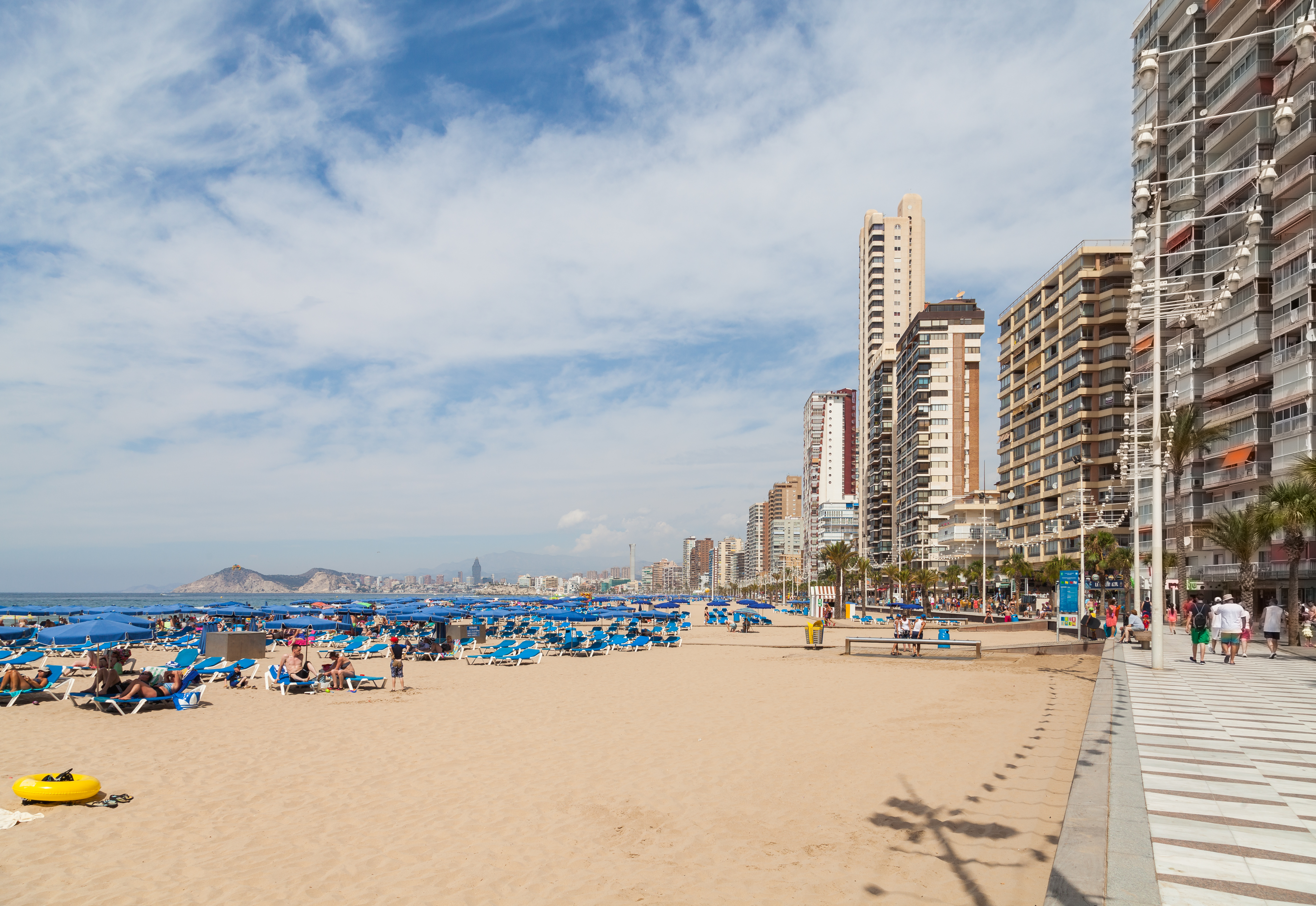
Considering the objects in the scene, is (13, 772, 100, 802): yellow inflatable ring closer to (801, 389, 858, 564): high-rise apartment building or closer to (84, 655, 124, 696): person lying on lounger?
(84, 655, 124, 696): person lying on lounger

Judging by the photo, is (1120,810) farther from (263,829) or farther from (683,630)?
(683,630)

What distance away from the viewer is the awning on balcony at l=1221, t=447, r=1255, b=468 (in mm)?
44312

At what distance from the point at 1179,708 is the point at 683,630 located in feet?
119

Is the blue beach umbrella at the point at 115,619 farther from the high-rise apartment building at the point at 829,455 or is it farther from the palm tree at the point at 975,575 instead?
the high-rise apartment building at the point at 829,455

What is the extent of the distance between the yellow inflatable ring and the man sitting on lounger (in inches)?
338

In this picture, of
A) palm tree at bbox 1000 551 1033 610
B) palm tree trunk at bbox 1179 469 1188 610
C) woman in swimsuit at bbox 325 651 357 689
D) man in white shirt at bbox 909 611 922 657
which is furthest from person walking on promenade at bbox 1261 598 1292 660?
palm tree at bbox 1000 551 1033 610

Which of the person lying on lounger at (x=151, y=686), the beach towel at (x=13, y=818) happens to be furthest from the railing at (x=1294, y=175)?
the beach towel at (x=13, y=818)

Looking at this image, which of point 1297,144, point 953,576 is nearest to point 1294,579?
point 1297,144

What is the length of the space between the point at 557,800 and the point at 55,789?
4789 millimetres

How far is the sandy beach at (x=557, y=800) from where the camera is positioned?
6230 mm

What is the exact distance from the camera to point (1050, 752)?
1023 centimetres

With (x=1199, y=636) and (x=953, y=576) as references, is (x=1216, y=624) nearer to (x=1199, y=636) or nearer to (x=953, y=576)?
(x=1199, y=636)

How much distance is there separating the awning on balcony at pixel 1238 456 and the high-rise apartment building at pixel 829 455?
376 ft

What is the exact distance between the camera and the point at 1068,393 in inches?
2694
